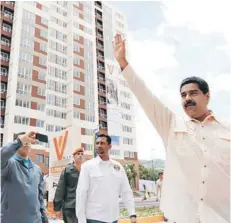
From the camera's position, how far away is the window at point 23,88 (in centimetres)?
3316

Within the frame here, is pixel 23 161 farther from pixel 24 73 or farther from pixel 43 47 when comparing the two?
pixel 43 47

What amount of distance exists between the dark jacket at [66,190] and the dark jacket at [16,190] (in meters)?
1.15

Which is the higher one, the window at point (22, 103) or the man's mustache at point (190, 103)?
the window at point (22, 103)

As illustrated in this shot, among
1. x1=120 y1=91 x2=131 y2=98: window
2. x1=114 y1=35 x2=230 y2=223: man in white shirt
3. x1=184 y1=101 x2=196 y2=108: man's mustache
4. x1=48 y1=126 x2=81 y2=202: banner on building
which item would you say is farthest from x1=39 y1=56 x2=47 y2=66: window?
x1=184 y1=101 x2=196 y2=108: man's mustache

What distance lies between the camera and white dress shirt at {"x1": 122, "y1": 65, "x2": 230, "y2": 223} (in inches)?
55.1

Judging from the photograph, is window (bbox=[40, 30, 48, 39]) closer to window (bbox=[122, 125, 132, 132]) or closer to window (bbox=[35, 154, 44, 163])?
window (bbox=[35, 154, 44, 163])

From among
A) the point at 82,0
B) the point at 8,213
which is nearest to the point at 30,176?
the point at 8,213

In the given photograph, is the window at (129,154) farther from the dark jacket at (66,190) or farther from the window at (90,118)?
the dark jacket at (66,190)

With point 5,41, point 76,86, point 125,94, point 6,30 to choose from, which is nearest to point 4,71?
point 5,41

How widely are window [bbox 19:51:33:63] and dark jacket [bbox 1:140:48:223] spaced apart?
33815mm

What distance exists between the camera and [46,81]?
36.9 m

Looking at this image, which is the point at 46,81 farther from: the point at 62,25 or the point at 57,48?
the point at 62,25

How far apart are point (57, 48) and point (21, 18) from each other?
5975mm

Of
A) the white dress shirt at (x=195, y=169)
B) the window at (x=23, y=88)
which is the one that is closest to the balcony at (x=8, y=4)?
the window at (x=23, y=88)
